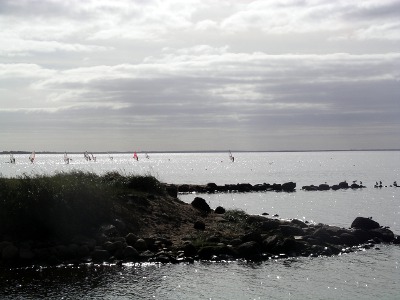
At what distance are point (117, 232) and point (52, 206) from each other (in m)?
4.79

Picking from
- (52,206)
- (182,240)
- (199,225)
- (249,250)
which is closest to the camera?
(249,250)

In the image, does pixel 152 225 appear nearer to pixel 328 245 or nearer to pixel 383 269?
pixel 328 245

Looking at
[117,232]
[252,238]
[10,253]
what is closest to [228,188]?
[252,238]

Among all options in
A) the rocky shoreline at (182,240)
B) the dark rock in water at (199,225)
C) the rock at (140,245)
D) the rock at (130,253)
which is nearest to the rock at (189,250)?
the rocky shoreline at (182,240)

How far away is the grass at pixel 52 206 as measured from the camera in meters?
36.0

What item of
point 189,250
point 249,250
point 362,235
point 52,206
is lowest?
point 362,235

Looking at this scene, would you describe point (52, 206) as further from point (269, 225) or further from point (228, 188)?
point (228, 188)

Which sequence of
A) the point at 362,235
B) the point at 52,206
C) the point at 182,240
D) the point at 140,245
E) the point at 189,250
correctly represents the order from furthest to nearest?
the point at 362,235, the point at 182,240, the point at 52,206, the point at 140,245, the point at 189,250

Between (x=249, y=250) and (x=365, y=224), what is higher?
(x=249, y=250)

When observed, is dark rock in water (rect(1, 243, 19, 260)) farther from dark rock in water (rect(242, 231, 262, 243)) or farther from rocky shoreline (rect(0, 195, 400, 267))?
dark rock in water (rect(242, 231, 262, 243))

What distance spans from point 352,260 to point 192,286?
43.1 feet

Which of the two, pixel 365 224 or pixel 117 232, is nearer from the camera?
pixel 117 232

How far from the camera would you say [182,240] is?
1521 inches

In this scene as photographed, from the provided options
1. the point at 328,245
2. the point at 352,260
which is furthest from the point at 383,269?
the point at 328,245
